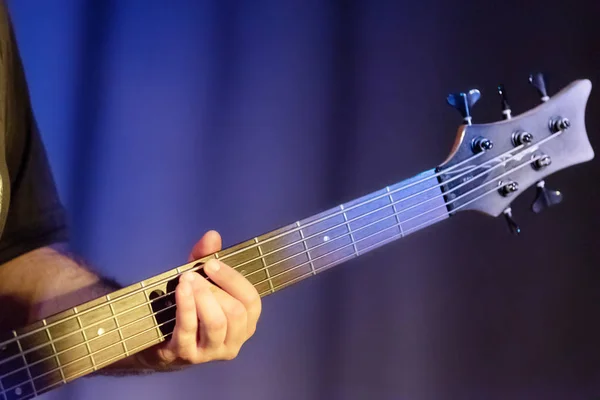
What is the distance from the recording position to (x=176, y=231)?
40.8 inches

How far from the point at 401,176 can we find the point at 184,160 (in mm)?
418

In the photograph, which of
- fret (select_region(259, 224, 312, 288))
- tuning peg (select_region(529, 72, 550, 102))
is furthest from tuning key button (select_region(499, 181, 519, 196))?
fret (select_region(259, 224, 312, 288))

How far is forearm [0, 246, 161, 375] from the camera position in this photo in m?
0.76

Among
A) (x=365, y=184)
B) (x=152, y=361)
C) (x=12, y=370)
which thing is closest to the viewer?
(x=12, y=370)

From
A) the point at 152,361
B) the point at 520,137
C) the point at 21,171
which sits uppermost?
the point at 21,171

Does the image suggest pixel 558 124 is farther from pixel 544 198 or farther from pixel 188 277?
pixel 188 277

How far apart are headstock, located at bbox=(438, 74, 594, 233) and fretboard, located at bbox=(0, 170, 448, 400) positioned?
1.8 inches

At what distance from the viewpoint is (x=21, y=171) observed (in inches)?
29.3

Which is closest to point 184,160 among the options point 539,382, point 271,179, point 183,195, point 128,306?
point 183,195

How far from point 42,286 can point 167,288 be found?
0.24m

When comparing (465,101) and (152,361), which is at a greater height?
(465,101)

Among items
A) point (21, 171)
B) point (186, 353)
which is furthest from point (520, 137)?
point (21, 171)

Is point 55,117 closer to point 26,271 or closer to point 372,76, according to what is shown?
point 26,271

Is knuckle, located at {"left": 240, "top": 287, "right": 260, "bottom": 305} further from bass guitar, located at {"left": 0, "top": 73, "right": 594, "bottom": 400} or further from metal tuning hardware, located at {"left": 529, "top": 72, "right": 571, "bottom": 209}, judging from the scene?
metal tuning hardware, located at {"left": 529, "top": 72, "right": 571, "bottom": 209}
